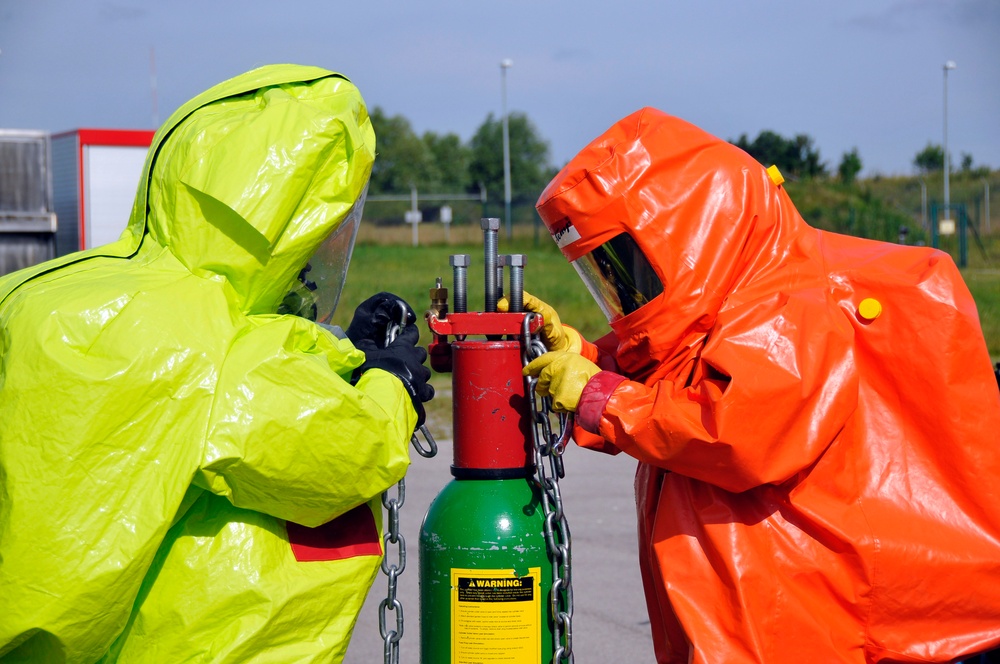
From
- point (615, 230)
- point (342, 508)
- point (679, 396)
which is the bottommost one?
point (342, 508)

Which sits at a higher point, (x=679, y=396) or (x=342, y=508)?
(x=679, y=396)

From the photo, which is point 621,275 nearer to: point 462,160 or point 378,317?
point 378,317

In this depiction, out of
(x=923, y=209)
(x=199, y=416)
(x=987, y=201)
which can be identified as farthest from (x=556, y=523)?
(x=987, y=201)

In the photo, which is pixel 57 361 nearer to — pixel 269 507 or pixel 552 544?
pixel 269 507

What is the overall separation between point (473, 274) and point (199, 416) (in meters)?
19.0

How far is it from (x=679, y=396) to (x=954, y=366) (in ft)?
2.38

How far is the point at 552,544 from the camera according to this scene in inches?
116

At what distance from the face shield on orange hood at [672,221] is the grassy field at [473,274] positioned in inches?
318

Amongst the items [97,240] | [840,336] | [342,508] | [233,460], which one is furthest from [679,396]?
[97,240]

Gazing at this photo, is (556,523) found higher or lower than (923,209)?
lower

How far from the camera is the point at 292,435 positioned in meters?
2.27

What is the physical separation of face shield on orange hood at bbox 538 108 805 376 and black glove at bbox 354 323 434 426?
552mm

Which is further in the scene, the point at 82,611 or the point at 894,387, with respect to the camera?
the point at 894,387

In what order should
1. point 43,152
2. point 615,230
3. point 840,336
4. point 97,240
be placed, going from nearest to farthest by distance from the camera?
point 840,336 → point 615,230 → point 97,240 → point 43,152
